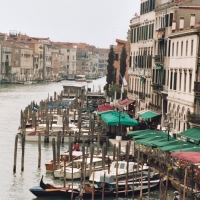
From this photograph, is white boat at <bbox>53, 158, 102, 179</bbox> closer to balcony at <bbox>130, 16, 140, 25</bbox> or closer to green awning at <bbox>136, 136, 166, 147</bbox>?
green awning at <bbox>136, 136, 166, 147</bbox>

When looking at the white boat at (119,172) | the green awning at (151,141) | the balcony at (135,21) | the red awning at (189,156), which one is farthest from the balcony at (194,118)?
the balcony at (135,21)

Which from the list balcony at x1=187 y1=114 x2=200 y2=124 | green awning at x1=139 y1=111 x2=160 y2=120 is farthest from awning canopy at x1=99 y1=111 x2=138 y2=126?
balcony at x1=187 y1=114 x2=200 y2=124

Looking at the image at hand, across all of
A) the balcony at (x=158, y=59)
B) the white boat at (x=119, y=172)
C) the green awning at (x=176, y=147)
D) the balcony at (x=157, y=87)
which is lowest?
the white boat at (x=119, y=172)

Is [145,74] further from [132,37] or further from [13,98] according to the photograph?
[13,98]

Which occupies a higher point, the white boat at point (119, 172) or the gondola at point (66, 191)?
the white boat at point (119, 172)

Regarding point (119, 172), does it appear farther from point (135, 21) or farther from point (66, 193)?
point (135, 21)

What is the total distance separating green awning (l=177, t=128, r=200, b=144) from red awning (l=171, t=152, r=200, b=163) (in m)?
2.79

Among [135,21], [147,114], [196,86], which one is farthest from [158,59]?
[196,86]

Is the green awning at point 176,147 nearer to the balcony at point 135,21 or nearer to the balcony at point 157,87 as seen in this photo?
the balcony at point 157,87

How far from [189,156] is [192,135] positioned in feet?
13.7

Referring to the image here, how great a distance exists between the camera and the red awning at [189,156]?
17359 millimetres

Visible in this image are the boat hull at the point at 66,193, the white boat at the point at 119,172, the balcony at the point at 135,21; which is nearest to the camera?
the boat hull at the point at 66,193

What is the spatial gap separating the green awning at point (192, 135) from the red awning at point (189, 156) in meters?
2.79

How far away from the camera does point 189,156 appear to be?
17.7 meters
